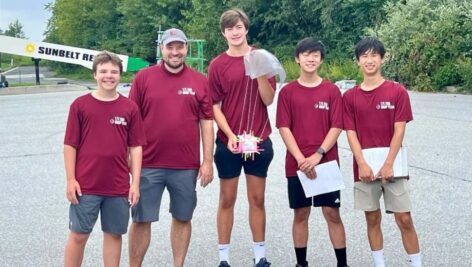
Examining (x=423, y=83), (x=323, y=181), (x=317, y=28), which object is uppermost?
(x=317, y=28)

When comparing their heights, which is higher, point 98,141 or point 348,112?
point 348,112

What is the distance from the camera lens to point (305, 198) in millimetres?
5523

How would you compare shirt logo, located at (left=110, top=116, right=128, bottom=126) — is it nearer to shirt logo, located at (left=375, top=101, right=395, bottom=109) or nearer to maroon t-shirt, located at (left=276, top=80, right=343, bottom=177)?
maroon t-shirt, located at (left=276, top=80, right=343, bottom=177)

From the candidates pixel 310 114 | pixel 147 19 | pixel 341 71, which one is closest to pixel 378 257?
pixel 310 114

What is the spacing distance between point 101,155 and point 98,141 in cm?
10

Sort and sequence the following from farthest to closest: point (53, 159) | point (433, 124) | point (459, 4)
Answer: point (459, 4), point (433, 124), point (53, 159)

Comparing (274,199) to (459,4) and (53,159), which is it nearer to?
(53,159)

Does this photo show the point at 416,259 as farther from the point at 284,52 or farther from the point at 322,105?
the point at 284,52

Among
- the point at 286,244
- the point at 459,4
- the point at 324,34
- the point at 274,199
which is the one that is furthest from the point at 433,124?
the point at 324,34

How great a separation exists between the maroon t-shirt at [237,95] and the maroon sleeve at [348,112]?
1.93ft

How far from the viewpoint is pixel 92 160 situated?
15.8 feet

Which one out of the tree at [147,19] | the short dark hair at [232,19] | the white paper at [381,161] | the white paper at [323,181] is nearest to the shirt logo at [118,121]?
the short dark hair at [232,19]

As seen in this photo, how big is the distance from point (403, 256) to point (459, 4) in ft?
80.5

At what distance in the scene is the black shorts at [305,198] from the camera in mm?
5508
